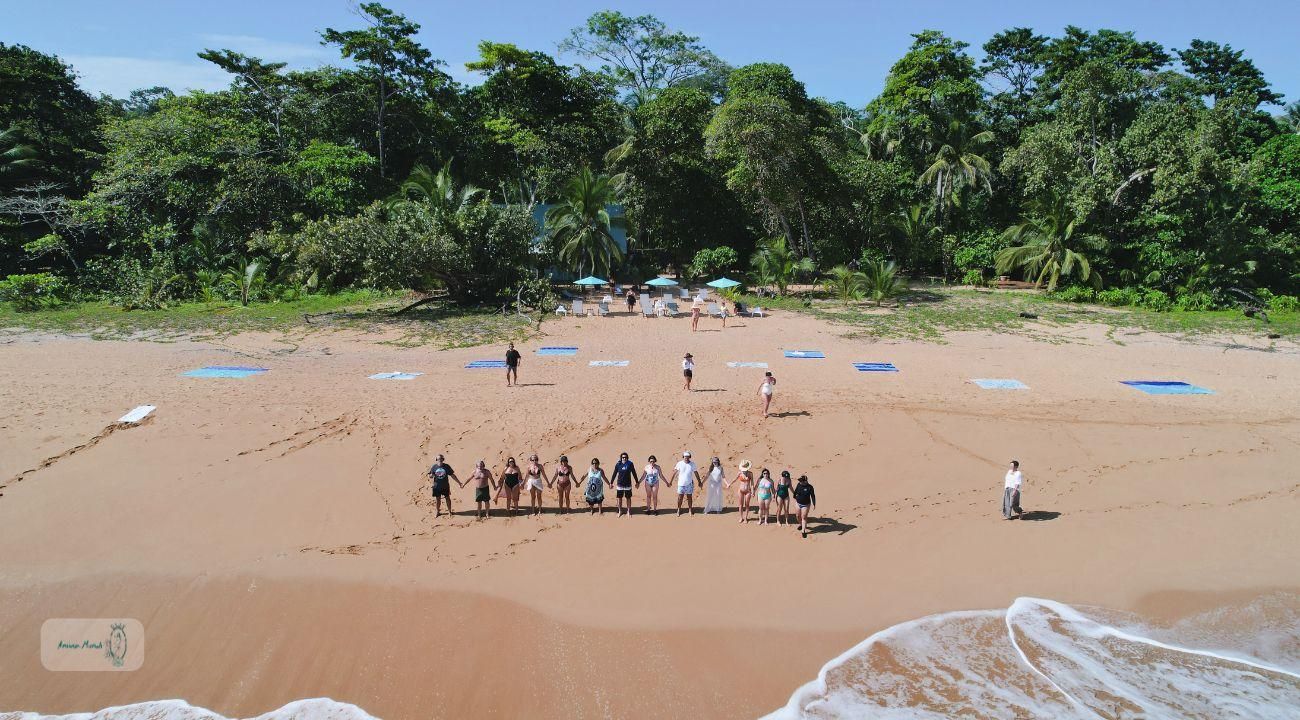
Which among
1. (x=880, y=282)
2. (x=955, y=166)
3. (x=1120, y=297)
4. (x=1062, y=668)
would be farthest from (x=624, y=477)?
(x=955, y=166)

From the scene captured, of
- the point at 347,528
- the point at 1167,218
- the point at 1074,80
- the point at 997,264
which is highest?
the point at 1074,80

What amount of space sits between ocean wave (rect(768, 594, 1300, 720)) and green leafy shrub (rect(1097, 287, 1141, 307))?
23491 mm

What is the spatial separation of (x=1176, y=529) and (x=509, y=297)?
23344 mm

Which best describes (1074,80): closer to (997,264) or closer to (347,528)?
(997,264)

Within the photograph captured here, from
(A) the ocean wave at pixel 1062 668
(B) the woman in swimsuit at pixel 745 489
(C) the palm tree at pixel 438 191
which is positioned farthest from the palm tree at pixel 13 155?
(A) the ocean wave at pixel 1062 668

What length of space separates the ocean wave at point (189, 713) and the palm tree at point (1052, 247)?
104ft

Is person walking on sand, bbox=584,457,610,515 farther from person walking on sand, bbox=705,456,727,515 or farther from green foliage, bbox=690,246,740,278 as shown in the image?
green foliage, bbox=690,246,740,278

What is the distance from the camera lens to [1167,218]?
2962cm

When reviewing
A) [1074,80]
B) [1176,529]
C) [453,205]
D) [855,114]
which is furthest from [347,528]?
[855,114]

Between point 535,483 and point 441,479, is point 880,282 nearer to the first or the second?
point 535,483

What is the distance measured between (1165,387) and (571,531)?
49.4 feet

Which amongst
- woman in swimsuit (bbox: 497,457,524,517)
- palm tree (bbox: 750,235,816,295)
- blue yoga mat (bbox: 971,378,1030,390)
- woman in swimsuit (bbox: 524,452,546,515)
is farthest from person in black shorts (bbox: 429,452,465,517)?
palm tree (bbox: 750,235,816,295)

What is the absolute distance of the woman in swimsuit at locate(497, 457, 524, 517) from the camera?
36.1ft

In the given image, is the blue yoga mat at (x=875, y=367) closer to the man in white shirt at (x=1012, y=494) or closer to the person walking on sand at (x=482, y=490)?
the man in white shirt at (x=1012, y=494)
